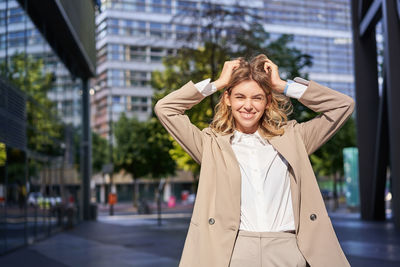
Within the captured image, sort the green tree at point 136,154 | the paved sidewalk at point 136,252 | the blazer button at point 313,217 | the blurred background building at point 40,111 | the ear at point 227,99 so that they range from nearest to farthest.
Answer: the blazer button at point 313,217 → the ear at point 227,99 → the paved sidewalk at point 136,252 → the blurred background building at point 40,111 → the green tree at point 136,154

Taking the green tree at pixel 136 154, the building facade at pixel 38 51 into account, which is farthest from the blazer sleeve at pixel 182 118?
the green tree at pixel 136 154

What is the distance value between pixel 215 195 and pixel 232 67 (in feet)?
1.95

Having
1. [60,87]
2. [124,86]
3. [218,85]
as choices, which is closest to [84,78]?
[60,87]

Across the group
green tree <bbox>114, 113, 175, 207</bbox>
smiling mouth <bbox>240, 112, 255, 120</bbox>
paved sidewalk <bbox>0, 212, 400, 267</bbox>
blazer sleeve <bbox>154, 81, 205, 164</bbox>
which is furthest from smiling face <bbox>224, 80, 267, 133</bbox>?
green tree <bbox>114, 113, 175, 207</bbox>

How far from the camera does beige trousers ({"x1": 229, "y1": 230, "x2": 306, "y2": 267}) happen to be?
2.49 metres

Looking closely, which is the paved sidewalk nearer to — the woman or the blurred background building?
the blurred background building

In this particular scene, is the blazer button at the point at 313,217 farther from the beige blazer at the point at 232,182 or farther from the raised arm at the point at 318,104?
the raised arm at the point at 318,104

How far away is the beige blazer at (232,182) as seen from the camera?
254 centimetres

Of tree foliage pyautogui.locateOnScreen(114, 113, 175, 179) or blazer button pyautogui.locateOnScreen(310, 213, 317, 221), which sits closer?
blazer button pyautogui.locateOnScreen(310, 213, 317, 221)

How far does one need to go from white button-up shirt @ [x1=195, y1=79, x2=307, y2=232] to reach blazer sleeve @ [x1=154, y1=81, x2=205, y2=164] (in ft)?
0.58

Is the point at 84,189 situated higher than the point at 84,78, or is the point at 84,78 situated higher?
the point at 84,78

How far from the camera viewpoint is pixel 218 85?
2770mm

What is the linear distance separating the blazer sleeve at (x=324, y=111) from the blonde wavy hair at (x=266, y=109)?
0.38 feet

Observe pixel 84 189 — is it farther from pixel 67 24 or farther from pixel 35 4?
pixel 35 4
